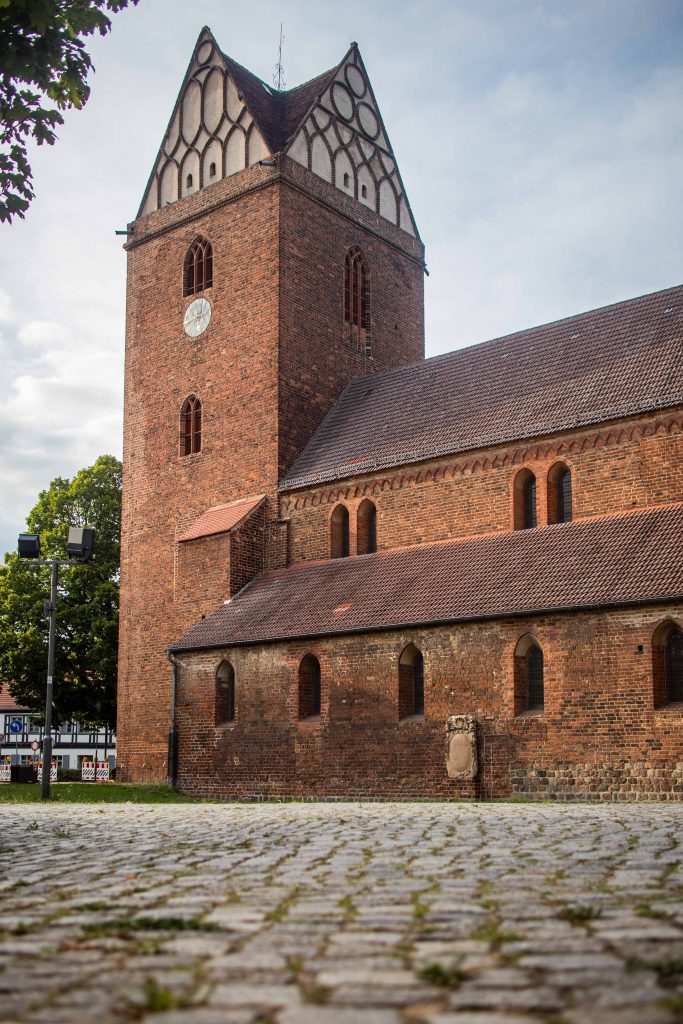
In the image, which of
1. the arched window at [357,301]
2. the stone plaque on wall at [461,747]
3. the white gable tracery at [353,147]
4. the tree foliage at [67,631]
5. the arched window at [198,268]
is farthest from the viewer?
the tree foliage at [67,631]

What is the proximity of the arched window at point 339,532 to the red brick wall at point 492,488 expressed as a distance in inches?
5.7

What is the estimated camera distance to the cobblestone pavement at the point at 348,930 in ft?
10.5

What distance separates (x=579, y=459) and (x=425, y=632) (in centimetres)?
474

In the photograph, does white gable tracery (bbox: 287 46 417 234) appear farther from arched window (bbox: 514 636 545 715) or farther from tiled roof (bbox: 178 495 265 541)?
arched window (bbox: 514 636 545 715)

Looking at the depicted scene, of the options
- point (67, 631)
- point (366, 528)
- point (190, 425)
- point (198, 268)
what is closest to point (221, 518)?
point (190, 425)

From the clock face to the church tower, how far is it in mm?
44

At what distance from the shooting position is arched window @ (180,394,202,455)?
30.0 metres

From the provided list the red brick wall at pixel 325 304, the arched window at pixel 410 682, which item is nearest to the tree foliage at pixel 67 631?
the red brick wall at pixel 325 304

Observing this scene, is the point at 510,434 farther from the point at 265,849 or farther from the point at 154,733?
the point at 265,849

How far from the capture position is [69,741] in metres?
59.6

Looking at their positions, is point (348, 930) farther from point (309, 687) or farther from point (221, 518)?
point (221, 518)

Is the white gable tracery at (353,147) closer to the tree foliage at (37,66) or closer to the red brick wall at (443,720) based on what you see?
the red brick wall at (443,720)

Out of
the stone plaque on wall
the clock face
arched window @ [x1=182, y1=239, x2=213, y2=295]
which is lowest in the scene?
the stone plaque on wall

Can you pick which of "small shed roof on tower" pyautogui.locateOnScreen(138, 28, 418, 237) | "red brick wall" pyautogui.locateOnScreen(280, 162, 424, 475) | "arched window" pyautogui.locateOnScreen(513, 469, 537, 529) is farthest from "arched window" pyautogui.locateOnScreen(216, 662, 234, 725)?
"small shed roof on tower" pyautogui.locateOnScreen(138, 28, 418, 237)
